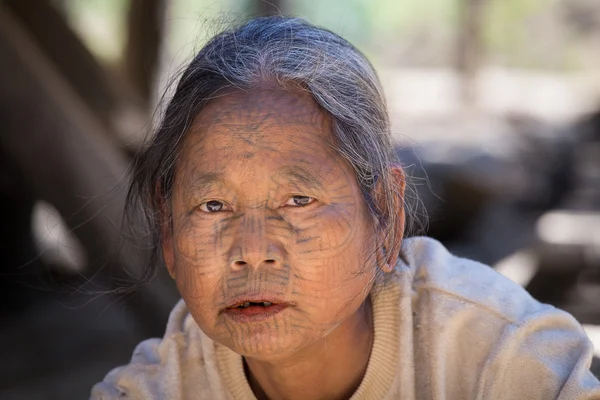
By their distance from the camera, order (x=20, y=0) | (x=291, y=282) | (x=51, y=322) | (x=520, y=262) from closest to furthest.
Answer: (x=291, y=282) < (x=20, y=0) < (x=520, y=262) < (x=51, y=322)

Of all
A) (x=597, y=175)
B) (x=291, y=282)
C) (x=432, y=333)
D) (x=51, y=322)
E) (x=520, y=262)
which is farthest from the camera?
(x=597, y=175)

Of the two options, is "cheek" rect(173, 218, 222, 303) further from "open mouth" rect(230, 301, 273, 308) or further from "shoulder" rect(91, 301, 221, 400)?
"shoulder" rect(91, 301, 221, 400)

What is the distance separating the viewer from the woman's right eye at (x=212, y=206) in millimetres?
1961

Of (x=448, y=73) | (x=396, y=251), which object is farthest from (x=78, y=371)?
(x=448, y=73)

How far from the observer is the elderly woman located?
1896 mm

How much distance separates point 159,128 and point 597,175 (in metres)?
6.68

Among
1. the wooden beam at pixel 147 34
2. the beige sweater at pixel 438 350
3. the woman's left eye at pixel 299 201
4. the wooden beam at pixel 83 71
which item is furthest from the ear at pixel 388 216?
the wooden beam at pixel 147 34

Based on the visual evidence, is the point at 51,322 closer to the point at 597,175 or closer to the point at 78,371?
the point at 78,371

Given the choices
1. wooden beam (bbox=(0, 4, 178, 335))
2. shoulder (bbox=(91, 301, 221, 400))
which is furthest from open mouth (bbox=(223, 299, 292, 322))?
wooden beam (bbox=(0, 4, 178, 335))

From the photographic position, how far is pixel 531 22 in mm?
20109

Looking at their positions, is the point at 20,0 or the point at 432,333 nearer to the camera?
the point at 432,333

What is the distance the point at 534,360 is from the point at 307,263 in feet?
1.93

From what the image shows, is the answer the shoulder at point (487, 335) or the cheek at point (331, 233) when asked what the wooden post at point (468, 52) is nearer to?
the shoulder at point (487, 335)

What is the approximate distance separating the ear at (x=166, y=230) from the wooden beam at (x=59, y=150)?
1.33 metres
